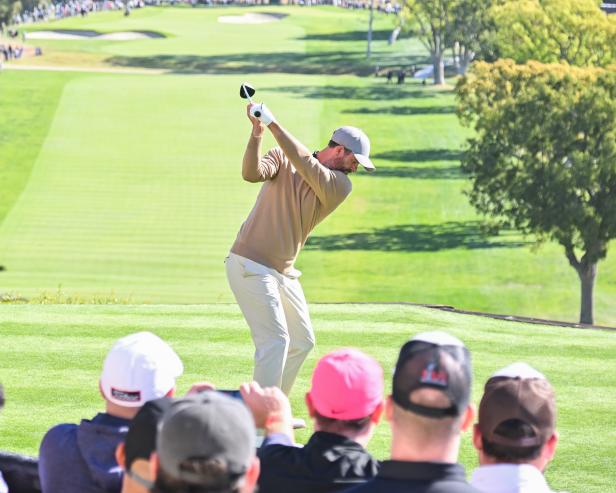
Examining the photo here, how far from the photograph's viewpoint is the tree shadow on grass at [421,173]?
212ft

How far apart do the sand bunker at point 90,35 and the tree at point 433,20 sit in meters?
28.1

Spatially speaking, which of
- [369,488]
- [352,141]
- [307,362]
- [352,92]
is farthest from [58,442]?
[352,92]

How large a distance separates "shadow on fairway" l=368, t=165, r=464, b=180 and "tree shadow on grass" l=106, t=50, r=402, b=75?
3372 centimetres

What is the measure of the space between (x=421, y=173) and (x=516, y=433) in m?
60.5

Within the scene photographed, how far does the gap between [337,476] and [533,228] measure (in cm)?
3909

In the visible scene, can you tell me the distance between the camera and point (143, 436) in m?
5.01

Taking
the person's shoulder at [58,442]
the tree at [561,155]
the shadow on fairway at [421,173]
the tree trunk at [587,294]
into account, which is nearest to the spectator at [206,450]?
the person's shoulder at [58,442]

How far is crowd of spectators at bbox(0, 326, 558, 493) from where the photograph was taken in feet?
12.8

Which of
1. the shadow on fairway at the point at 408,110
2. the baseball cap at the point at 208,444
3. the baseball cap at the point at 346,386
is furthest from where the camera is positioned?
the shadow on fairway at the point at 408,110

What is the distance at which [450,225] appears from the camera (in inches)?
2226

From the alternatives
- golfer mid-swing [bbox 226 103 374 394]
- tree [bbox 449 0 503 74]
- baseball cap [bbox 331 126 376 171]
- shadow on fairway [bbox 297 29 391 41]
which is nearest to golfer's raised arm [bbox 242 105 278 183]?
golfer mid-swing [bbox 226 103 374 394]

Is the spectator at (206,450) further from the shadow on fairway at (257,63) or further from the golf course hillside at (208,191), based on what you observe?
the shadow on fairway at (257,63)

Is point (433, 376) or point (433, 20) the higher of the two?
point (433, 376)

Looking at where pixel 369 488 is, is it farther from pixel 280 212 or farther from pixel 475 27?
pixel 475 27
